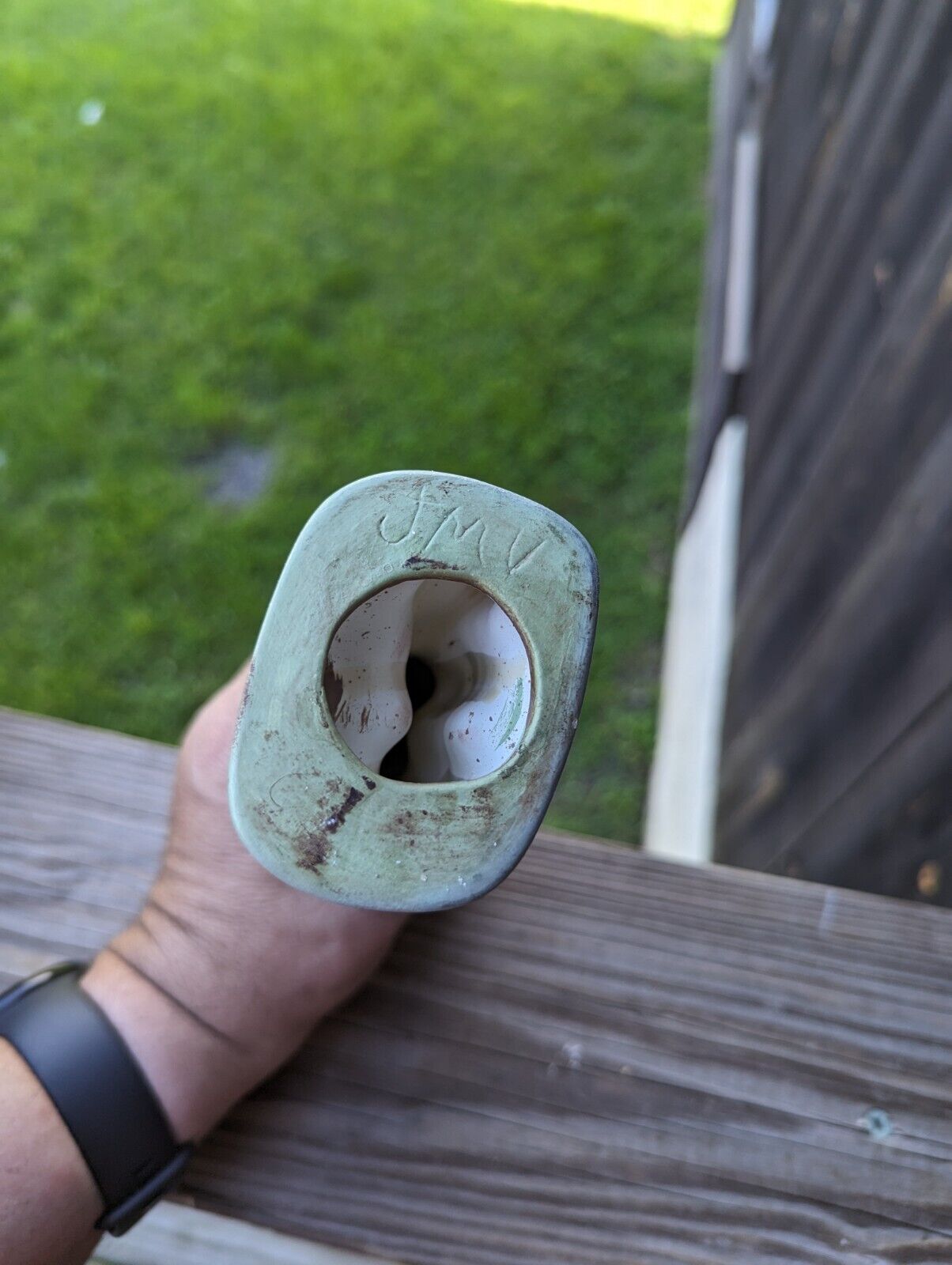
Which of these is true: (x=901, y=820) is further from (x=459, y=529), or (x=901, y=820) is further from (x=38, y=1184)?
(x=38, y=1184)

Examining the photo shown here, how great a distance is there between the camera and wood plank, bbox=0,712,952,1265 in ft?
1.89

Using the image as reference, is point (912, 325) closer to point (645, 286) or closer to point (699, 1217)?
point (699, 1217)

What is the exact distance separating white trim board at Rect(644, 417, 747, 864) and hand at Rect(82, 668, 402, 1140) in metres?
0.93

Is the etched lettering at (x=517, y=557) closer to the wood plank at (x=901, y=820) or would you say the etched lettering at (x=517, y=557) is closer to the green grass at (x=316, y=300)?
the wood plank at (x=901, y=820)

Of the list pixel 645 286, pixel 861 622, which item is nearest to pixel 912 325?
pixel 861 622

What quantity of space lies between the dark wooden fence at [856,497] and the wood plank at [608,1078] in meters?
0.21

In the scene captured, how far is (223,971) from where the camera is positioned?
605 mm

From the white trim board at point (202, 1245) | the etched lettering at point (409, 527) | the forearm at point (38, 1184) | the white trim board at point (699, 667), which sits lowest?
the white trim board at point (699, 667)

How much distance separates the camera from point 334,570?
17.1 inches

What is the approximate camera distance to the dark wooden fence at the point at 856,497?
34.0 inches

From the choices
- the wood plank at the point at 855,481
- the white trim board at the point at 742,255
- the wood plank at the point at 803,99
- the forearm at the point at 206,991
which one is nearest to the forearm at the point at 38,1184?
the forearm at the point at 206,991

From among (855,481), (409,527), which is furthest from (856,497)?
(409,527)

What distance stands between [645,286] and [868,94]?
1492 mm

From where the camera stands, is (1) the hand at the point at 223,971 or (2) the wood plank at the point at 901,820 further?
(2) the wood plank at the point at 901,820
